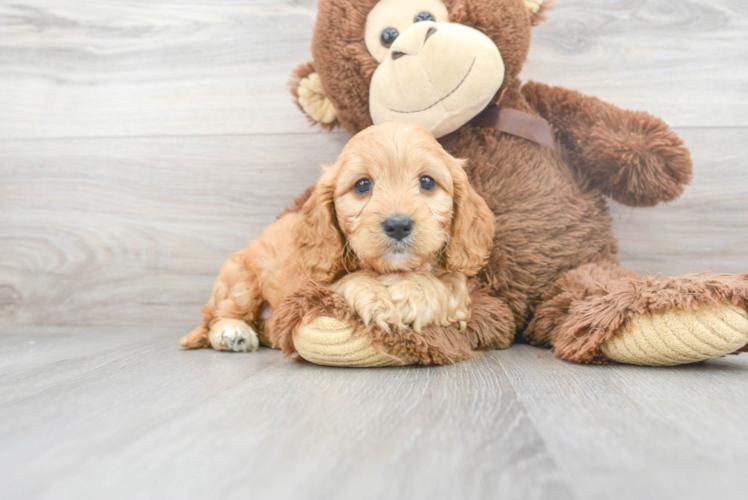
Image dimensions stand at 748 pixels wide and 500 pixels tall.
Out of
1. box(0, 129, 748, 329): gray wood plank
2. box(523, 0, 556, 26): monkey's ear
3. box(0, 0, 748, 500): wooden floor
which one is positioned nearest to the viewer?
box(0, 0, 748, 500): wooden floor

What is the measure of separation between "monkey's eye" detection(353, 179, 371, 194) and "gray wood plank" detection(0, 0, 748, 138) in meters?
0.87

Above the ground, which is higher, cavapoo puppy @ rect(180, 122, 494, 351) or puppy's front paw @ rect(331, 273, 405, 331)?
cavapoo puppy @ rect(180, 122, 494, 351)

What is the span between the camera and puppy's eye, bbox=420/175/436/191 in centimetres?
120

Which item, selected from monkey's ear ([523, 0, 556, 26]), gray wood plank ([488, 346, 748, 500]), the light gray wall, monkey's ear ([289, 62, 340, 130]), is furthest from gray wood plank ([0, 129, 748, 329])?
gray wood plank ([488, 346, 748, 500])

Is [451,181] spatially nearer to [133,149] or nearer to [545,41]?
[545,41]

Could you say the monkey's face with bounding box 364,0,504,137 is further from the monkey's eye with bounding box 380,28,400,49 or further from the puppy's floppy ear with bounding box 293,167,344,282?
the puppy's floppy ear with bounding box 293,167,344,282

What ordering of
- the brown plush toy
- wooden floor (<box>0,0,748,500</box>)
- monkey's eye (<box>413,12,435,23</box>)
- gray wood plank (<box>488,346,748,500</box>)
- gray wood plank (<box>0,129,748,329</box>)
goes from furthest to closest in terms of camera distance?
gray wood plank (<box>0,129,748,329</box>) < monkey's eye (<box>413,12,435,23</box>) < the brown plush toy < wooden floor (<box>0,0,748,500</box>) < gray wood plank (<box>488,346,748,500</box>)

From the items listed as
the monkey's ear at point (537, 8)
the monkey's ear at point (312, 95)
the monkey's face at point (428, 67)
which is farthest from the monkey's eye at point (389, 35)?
the monkey's ear at point (537, 8)

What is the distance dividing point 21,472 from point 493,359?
3.17ft

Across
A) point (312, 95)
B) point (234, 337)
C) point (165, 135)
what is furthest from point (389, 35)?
point (165, 135)

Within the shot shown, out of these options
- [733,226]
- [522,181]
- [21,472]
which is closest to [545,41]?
→ [522,181]

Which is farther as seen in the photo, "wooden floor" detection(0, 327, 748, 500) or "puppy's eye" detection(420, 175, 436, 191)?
"puppy's eye" detection(420, 175, 436, 191)

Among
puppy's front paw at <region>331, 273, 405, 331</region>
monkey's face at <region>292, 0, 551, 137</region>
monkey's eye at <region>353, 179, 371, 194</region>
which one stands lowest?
puppy's front paw at <region>331, 273, 405, 331</region>

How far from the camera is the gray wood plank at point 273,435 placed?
611 mm
